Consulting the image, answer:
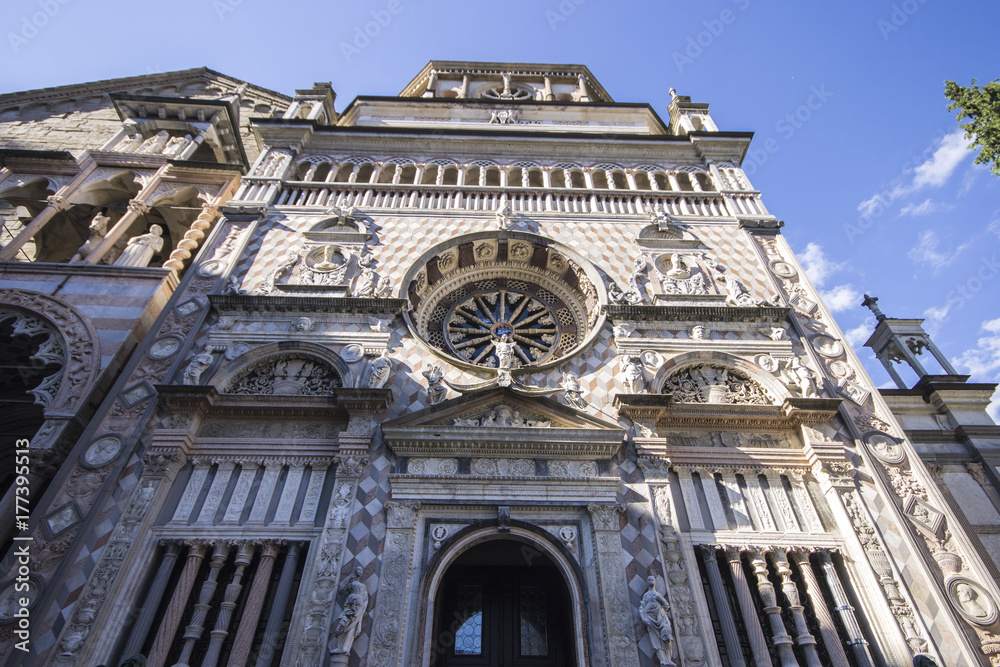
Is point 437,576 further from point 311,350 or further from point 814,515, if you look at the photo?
point 814,515

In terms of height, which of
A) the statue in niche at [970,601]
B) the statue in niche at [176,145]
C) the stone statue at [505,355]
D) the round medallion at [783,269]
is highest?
the statue in niche at [176,145]

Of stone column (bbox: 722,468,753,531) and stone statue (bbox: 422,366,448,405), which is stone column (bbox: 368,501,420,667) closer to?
stone statue (bbox: 422,366,448,405)

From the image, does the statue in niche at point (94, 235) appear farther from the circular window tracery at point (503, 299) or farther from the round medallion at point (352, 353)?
the circular window tracery at point (503, 299)

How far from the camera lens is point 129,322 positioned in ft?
36.4

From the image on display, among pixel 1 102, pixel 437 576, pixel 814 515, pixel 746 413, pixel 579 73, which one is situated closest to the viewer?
pixel 437 576

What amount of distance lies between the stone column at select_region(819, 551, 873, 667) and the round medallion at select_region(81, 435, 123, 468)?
11094 mm

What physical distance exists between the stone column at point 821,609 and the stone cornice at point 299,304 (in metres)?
8.28

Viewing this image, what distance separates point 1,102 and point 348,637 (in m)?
21.4

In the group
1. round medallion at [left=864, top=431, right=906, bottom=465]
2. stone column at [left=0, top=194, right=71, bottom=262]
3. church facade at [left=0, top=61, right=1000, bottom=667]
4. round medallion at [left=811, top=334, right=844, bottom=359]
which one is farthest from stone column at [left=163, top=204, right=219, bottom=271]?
round medallion at [left=864, top=431, right=906, bottom=465]

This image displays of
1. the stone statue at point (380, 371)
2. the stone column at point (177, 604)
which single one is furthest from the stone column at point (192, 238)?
the stone column at point (177, 604)

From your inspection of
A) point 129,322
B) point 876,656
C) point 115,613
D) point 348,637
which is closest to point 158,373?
point 129,322

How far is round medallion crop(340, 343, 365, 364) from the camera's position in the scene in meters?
10.8

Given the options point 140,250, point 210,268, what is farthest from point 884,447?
point 140,250

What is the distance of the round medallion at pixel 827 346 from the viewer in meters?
11.4
